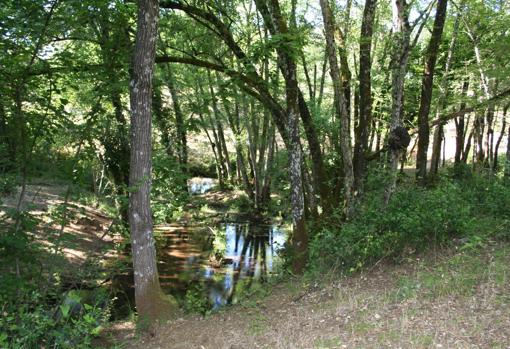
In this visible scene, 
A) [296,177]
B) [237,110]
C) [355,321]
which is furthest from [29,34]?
[237,110]

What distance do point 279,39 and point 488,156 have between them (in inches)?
693

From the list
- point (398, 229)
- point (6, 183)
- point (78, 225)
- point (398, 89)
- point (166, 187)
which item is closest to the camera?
point (6, 183)

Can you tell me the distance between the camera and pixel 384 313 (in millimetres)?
5609

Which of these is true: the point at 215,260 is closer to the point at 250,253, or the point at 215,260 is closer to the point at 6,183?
the point at 250,253

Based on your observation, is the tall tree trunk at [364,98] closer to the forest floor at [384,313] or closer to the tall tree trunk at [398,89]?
the tall tree trunk at [398,89]

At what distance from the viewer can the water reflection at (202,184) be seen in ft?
88.4

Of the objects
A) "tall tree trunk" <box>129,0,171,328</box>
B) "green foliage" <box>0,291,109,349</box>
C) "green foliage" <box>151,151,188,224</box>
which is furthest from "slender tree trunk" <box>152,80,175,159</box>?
"green foliage" <box>0,291,109,349</box>

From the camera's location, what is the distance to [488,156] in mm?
20766

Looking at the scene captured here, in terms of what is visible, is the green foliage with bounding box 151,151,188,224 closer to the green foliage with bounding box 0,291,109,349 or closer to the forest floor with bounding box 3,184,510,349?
the forest floor with bounding box 3,184,510,349

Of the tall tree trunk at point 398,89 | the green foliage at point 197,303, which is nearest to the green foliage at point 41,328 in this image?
the green foliage at point 197,303

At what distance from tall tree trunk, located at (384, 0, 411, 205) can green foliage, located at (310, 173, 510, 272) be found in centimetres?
62

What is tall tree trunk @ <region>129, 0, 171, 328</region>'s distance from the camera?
6414 mm

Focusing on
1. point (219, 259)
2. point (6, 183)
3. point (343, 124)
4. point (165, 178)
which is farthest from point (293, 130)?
point (219, 259)

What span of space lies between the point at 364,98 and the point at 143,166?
5.42 metres
